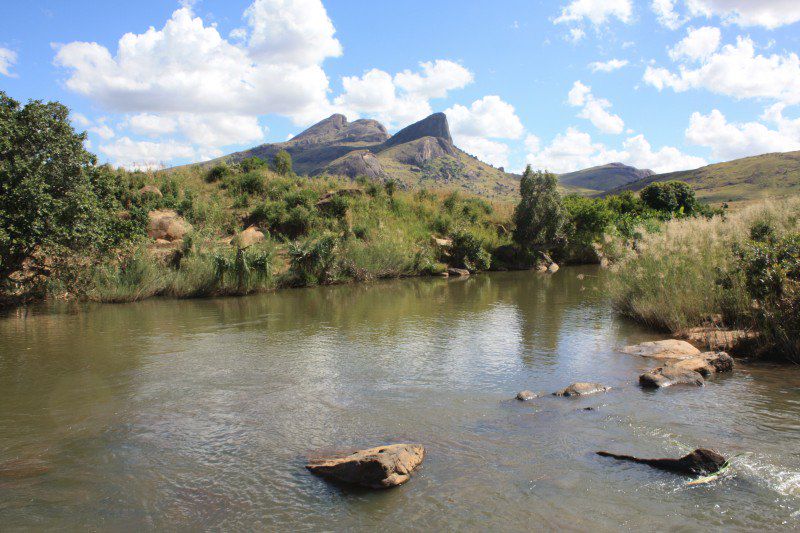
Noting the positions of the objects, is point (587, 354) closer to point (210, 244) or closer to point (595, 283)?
point (595, 283)

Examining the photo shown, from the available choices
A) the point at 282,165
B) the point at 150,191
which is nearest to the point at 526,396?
the point at 150,191

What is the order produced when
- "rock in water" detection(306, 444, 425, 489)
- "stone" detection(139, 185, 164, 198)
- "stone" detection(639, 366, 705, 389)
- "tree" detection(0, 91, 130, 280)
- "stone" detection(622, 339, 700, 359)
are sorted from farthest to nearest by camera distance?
"stone" detection(139, 185, 164, 198), "tree" detection(0, 91, 130, 280), "stone" detection(622, 339, 700, 359), "stone" detection(639, 366, 705, 389), "rock in water" detection(306, 444, 425, 489)

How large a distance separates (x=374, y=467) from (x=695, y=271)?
34.4 ft

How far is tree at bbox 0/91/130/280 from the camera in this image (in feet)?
53.4

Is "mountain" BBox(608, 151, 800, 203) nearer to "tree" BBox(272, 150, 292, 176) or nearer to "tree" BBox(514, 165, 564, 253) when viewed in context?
A: "tree" BBox(514, 165, 564, 253)

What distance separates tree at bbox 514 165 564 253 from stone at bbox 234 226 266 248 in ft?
62.7

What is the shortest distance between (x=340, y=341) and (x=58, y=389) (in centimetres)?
639

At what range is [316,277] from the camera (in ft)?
91.9

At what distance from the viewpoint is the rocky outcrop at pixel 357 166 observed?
139250mm

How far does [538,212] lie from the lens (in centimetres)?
3762

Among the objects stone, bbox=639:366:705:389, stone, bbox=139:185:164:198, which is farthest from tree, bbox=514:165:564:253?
stone, bbox=639:366:705:389

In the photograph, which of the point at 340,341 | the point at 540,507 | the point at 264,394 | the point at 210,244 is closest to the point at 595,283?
the point at 340,341

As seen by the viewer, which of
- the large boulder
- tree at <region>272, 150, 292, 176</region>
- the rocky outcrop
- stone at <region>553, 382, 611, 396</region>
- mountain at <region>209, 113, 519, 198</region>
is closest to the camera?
stone at <region>553, 382, 611, 396</region>

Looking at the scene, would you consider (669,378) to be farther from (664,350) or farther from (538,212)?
(538,212)
